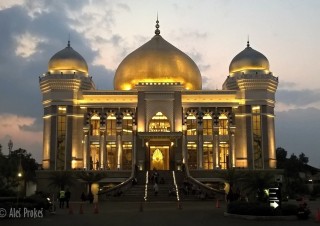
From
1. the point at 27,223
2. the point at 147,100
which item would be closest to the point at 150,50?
the point at 147,100

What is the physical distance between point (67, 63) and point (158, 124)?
492 inches

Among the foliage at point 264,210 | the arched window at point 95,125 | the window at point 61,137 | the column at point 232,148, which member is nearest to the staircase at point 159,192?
the column at point 232,148

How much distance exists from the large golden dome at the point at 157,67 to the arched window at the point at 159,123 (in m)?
4.99

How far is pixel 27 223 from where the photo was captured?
72.1ft

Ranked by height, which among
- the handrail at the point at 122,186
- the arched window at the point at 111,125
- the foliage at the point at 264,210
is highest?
the arched window at the point at 111,125

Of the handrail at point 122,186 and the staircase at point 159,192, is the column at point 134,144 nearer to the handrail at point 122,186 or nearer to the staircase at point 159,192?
the staircase at point 159,192

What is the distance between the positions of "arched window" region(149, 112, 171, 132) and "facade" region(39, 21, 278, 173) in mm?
107

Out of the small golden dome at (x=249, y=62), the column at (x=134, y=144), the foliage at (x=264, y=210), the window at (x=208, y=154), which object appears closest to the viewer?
the foliage at (x=264, y=210)

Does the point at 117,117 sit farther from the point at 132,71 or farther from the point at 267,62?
the point at 267,62

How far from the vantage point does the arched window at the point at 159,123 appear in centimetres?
5606

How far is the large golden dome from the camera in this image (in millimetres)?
59656

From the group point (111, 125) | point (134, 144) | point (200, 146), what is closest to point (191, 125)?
point (200, 146)

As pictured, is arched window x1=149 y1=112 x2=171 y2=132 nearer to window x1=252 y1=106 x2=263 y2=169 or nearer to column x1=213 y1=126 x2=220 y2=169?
column x1=213 y1=126 x2=220 y2=169

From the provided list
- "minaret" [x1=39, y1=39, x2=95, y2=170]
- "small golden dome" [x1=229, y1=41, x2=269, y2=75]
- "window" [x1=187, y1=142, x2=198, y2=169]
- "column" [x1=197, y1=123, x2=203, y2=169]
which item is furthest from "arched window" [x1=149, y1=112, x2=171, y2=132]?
"small golden dome" [x1=229, y1=41, x2=269, y2=75]
